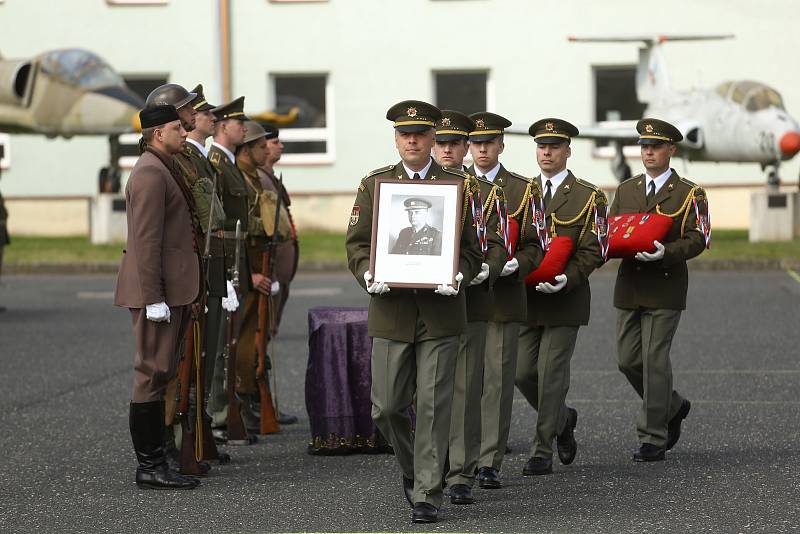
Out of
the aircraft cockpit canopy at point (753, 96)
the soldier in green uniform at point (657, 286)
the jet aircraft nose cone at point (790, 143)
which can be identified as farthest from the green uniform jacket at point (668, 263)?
the aircraft cockpit canopy at point (753, 96)

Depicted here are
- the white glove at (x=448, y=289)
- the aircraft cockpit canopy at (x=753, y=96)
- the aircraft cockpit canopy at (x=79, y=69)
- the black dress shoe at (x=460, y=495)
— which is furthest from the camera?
the aircraft cockpit canopy at (x=753, y=96)

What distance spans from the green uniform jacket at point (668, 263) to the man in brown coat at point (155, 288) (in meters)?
2.60

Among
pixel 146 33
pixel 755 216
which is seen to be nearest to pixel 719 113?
pixel 755 216

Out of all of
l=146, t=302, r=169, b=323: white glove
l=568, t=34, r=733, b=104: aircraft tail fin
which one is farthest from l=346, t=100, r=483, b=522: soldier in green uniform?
l=568, t=34, r=733, b=104: aircraft tail fin

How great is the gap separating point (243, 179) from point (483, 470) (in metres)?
2.74

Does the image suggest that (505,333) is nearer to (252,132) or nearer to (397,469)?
(397,469)

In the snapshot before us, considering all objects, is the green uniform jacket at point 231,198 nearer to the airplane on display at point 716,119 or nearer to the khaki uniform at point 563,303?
the khaki uniform at point 563,303

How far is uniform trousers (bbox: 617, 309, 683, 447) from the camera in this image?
8.94 meters

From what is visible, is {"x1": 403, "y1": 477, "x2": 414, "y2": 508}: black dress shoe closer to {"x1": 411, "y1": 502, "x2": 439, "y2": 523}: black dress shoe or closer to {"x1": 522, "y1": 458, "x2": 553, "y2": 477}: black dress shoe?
{"x1": 411, "y1": 502, "x2": 439, "y2": 523}: black dress shoe

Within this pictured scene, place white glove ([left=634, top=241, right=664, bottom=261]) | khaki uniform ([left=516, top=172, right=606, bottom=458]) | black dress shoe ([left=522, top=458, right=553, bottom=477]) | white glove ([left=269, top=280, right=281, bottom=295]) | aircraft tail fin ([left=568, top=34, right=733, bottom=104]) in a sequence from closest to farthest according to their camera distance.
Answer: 1. black dress shoe ([left=522, top=458, right=553, bottom=477])
2. khaki uniform ([left=516, top=172, right=606, bottom=458])
3. white glove ([left=634, top=241, right=664, bottom=261])
4. white glove ([left=269, top=280, right=281, bottom=295])
5. aircraft tail fin ([left=568, top=34, right=733, bottom=104])

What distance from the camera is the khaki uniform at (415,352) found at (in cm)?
718

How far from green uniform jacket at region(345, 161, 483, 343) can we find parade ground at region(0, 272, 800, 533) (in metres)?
0.89

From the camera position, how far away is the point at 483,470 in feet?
26.8

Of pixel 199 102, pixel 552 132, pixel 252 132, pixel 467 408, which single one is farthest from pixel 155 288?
pixel 252 132
